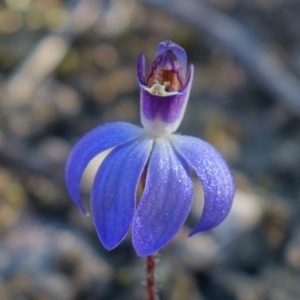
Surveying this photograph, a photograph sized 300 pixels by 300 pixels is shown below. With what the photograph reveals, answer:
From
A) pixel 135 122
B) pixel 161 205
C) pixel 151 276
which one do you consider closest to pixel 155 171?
pixel 161 205

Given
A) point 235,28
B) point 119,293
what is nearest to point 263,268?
point 119,293

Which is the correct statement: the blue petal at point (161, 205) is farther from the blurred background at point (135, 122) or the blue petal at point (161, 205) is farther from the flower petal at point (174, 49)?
the blurred background at point (135, 122)

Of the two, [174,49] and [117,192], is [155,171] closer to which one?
[117,192]

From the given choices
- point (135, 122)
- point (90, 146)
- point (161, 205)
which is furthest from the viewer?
point (135, 122)

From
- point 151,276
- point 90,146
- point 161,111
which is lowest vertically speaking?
point 151,276

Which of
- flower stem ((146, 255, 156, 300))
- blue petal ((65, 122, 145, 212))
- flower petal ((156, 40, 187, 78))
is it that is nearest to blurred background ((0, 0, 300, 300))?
flower stem ((146, 255, 156, 300))

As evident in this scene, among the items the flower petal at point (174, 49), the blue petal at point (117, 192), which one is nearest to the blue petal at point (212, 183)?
the blue petal at point (117, 192)

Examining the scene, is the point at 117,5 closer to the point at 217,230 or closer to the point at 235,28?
the point at 235,28

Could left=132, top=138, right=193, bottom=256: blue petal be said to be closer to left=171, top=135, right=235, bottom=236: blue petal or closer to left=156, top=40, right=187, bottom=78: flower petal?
left=171, top=135, right=235, bottom=236: blue petal
